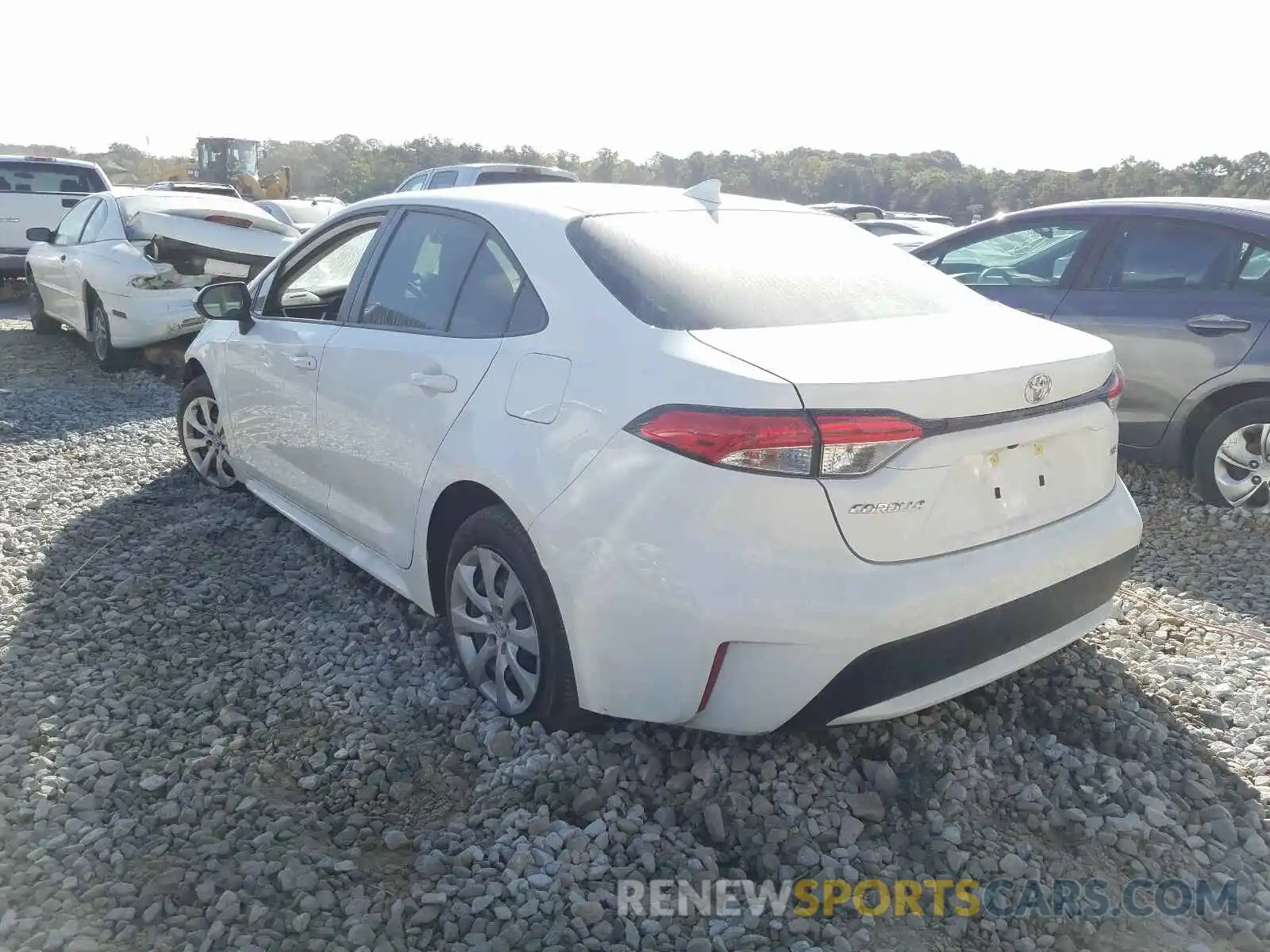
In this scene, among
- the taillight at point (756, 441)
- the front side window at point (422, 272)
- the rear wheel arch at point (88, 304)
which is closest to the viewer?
the taillight at point (756, 441)

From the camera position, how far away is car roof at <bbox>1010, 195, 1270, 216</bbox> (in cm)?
516

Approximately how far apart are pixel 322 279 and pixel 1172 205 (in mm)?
4331

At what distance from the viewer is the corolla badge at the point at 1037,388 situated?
2713 millimetres

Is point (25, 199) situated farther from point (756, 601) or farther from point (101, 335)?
point (756, 601)

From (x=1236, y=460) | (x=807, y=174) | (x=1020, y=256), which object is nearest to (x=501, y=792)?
(x=1236, y=460)

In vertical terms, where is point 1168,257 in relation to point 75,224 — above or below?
above

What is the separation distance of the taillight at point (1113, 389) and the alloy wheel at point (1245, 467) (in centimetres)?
233

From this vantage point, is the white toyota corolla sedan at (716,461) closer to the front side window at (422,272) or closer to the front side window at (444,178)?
the front side window at (422,272)

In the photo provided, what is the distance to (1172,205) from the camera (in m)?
5.39

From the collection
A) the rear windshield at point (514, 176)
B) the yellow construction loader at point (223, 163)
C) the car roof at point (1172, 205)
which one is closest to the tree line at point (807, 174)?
the yellow construction loader at point (223, 163)

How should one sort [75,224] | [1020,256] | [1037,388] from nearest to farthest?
[1037,388]
[1020,256]
[75,224]

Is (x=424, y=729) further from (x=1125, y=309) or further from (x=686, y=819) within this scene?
(x=1125, y=309)

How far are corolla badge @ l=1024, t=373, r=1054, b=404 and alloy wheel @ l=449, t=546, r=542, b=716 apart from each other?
1466mm

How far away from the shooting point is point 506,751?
10.0ft
